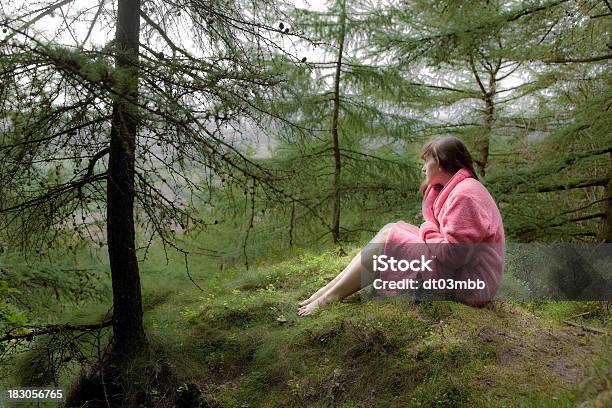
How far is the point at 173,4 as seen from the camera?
3695 millimetres

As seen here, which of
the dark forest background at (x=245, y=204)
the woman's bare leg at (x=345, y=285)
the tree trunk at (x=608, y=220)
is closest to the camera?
the dark forest background at (x=245, y=204)

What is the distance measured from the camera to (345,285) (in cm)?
434

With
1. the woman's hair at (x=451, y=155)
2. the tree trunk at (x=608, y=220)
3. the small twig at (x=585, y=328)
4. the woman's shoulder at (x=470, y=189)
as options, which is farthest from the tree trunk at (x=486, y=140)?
the woman's shoulder at (x=470, y=189)

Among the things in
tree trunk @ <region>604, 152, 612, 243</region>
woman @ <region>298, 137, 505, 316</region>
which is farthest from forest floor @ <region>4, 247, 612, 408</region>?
tree trunk @ <region>604, 152, 612, 243</region>

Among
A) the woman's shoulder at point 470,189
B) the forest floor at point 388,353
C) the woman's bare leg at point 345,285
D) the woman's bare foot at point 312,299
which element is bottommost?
the forest floor at point 388,353

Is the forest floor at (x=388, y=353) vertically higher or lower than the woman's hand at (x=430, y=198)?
lower

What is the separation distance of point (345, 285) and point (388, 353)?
0.90 meters

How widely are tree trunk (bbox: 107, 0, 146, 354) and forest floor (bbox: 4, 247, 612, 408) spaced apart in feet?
0.95

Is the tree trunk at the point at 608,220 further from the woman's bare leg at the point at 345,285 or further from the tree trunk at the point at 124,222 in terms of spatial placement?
the tree trunk at the point at 124,222

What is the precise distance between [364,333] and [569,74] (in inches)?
229

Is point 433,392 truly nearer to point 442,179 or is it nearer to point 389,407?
point 389,407

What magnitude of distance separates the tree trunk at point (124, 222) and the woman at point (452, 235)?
174cm

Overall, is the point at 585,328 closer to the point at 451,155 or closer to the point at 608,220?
the point at 451,155

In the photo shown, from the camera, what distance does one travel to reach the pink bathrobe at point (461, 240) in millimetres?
3586
